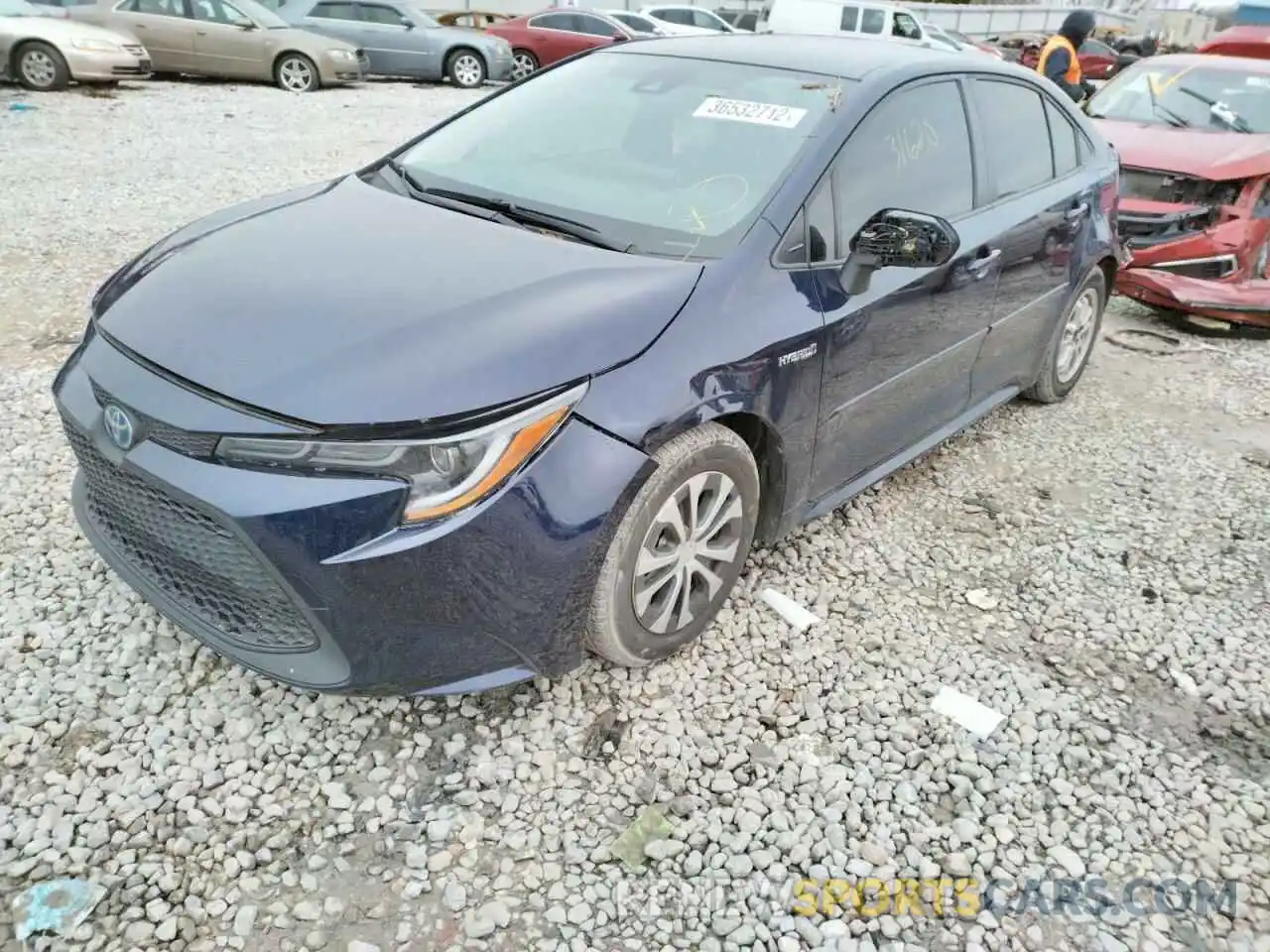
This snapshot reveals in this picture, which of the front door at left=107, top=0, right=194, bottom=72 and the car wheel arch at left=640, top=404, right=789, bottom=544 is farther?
the front door at left=107, top=0, right=194, bottom=72

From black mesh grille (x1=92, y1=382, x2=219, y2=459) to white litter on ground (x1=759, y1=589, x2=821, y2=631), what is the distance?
5.97 feet

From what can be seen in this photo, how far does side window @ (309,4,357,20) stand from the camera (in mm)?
15656

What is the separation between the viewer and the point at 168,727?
2.48 m

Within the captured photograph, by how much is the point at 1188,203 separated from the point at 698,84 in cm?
432

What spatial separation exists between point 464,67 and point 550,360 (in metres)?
15.6

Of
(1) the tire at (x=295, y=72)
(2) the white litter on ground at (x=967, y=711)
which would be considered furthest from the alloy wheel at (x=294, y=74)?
(2) the white litter on ground at (x=967, y=711)

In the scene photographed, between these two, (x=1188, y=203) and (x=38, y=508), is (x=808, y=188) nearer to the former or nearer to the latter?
(x=38, y=508)

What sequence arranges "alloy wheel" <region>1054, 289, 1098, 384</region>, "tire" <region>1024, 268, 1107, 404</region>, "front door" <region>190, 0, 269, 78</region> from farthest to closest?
1. "front door" <region>190, 0, 269, 78</region>
2. "alloy wheel" <region>1054, 289, 1098, 384</region>
3. "tire" <region>1024, 268, 1107, 404</region>

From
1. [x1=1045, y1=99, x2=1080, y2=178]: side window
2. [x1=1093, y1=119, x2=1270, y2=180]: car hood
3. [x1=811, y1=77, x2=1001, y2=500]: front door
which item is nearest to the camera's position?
[x1=811, y1=77, x2=1001, y2=500]: front door

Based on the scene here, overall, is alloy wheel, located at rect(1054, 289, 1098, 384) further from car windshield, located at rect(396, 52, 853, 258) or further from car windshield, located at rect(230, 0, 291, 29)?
car windshield, located at rect(230, 0, 291, 29)

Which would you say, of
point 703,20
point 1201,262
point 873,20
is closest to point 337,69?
point 703,20

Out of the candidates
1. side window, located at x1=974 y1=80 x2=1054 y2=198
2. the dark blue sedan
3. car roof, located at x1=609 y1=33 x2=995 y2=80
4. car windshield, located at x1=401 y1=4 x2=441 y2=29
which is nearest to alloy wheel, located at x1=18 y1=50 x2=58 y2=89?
car windshield, located at x1=401 y1=4 x2=441 y2=29

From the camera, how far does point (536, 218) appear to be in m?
2.86

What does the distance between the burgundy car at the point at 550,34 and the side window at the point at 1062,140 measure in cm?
1481
